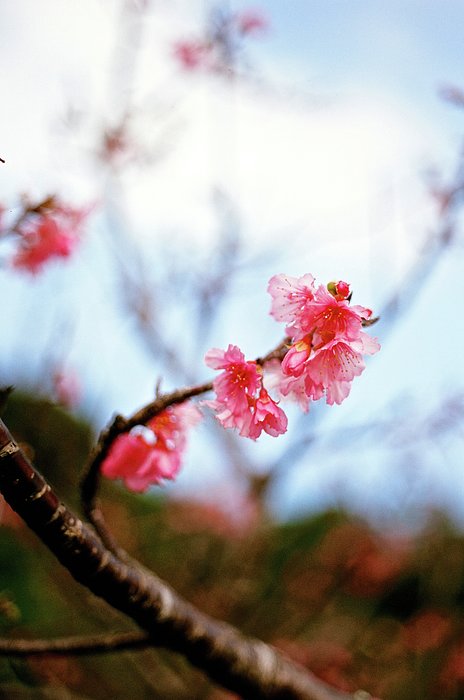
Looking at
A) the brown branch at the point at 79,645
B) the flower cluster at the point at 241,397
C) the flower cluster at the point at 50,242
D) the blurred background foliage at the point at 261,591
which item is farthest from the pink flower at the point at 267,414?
the blurred background foliage at the point at 261,591

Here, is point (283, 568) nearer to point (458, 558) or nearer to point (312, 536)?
point (312, 536)

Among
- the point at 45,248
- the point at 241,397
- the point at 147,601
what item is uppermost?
the point at 45,248

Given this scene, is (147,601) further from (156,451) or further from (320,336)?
(320,336)

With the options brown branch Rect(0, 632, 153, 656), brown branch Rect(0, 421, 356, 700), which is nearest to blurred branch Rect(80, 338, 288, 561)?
brown branch Rect(0, 421, 356, 700)

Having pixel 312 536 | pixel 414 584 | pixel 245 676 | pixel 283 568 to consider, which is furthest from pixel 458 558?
pixel 245 676

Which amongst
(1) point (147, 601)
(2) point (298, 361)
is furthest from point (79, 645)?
(2) point (298, 361)

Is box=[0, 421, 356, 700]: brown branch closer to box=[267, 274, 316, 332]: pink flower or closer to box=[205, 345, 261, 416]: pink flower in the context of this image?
box=[205, 345, 261, 416]: pink flower
